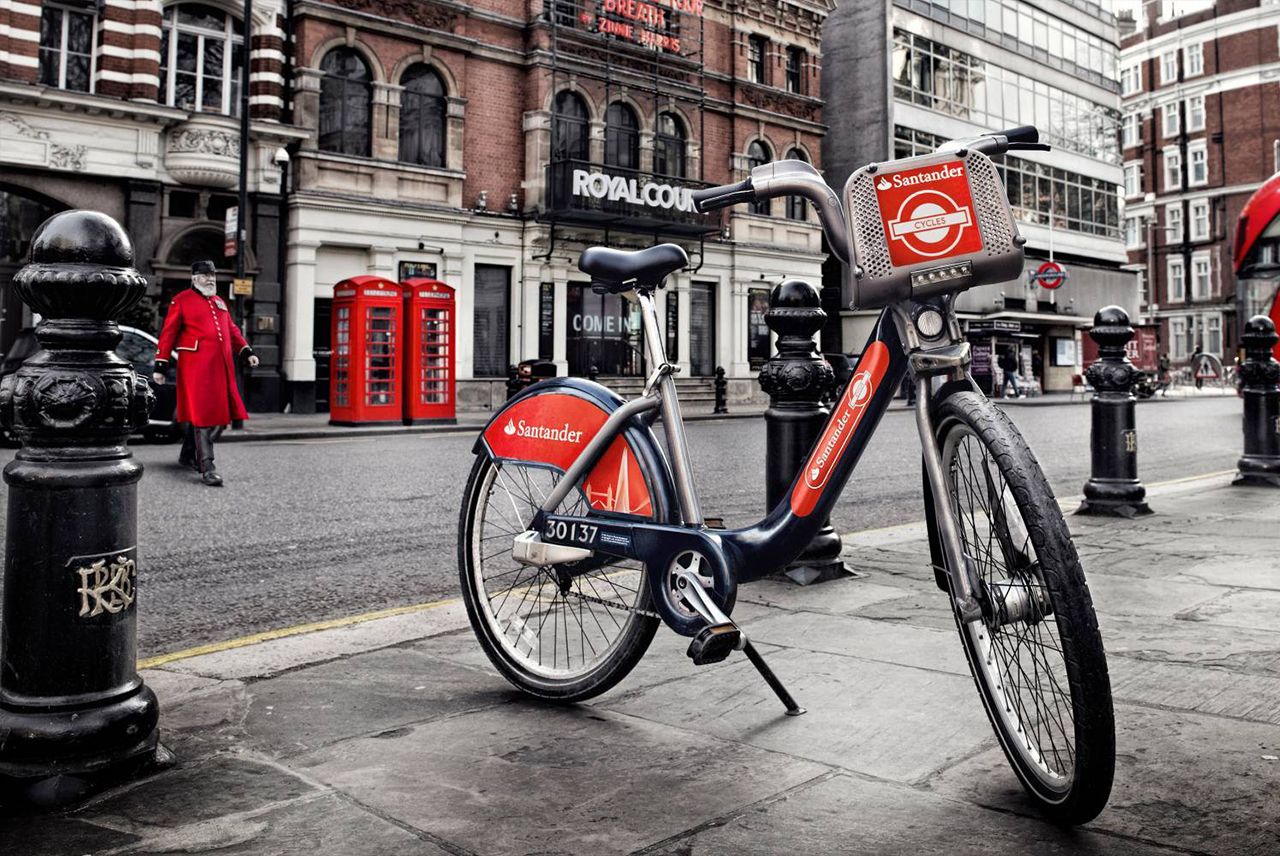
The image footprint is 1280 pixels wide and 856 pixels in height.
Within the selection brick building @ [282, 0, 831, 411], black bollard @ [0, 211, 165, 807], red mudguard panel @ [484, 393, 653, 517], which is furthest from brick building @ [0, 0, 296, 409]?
black bollard @ [0, 211, 165, 807]

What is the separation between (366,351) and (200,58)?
8.57 metres

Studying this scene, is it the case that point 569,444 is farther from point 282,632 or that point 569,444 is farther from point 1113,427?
point 1113,427

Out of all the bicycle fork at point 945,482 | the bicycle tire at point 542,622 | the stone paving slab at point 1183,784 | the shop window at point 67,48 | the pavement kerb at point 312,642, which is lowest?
the stone paving slab at point 1183,784

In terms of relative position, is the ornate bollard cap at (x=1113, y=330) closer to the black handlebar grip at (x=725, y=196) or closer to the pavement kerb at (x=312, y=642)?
the pavement kerb at (x=312, y=642)

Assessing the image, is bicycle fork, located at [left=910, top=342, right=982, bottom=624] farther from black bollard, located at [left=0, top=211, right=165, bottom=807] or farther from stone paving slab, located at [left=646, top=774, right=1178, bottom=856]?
black bollard, located at [left=0, top=211, right=165, bottom=807]

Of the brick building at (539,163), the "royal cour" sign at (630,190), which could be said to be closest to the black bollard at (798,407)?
the brick building at (539,163)

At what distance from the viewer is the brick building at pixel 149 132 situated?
2023 cm

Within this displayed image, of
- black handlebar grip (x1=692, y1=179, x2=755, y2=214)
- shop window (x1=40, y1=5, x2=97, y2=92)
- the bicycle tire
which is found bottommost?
the bicycle tire

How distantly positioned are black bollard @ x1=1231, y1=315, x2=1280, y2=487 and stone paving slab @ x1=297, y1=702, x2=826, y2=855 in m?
7.79

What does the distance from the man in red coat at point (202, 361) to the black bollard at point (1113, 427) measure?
23.9 feet

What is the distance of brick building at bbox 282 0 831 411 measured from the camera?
24.2 metres

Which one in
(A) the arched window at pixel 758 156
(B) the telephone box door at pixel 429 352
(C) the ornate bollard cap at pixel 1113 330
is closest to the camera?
(C) the ornate bollard cap at pixel 1113 330

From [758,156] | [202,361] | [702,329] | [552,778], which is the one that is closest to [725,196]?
[552,778]

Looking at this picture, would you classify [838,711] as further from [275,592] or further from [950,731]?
[275,592]
